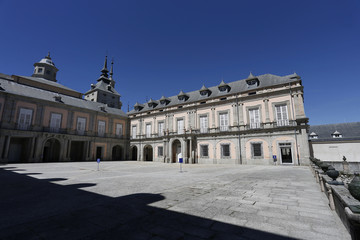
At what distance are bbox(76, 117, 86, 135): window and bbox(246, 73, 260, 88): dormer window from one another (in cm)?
2604

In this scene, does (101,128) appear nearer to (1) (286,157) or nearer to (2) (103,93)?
(2) (103,93)

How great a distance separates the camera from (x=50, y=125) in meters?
24.0

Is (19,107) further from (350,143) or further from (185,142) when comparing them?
(350,143)

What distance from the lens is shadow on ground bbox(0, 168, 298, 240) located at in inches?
101

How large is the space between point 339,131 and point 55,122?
4695 centimetres

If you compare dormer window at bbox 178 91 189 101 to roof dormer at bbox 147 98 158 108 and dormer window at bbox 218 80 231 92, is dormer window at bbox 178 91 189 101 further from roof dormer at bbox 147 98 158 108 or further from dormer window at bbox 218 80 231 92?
dormer window at bbox 218 80 231 92

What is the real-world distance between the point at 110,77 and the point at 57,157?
28682mm

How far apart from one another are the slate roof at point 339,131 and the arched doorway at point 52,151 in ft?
142

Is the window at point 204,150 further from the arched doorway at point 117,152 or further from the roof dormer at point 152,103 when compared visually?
the arched doorway at point 117,152

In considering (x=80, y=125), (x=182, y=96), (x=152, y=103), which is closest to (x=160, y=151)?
(x=152, y=103)

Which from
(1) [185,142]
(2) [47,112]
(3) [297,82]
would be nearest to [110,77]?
(2) [47,112]

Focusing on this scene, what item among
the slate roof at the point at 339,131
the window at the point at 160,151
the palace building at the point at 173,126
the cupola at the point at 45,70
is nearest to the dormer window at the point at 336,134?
the slate roof at the point at 339,131

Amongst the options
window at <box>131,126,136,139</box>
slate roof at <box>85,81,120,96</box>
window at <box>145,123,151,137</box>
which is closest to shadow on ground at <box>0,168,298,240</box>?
window at <box>145,123,151,137</box>

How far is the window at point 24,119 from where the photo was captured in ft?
70.5
